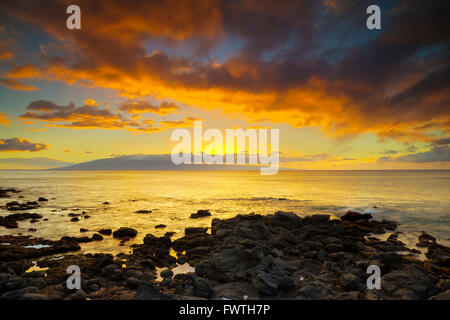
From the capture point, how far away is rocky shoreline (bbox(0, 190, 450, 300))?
12.0m

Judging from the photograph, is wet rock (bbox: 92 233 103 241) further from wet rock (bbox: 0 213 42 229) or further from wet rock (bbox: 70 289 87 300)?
wet rock (bbox: 70 289 87 300)

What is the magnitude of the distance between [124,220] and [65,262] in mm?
19380

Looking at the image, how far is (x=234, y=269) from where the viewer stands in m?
14.3

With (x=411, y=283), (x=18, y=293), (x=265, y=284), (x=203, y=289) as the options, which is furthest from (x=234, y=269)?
(x=18, y=293)

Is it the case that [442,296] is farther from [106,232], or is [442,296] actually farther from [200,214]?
[200,214]

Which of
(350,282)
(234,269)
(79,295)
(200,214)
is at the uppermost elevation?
(350,282)

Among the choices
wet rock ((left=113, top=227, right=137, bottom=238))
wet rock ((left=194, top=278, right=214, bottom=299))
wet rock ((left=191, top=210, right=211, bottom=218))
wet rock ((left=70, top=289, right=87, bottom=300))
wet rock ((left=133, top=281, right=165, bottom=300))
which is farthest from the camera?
wet rock ((left=191, top=210, right=211, bottom=218))

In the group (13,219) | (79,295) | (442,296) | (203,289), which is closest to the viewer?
(442,296)

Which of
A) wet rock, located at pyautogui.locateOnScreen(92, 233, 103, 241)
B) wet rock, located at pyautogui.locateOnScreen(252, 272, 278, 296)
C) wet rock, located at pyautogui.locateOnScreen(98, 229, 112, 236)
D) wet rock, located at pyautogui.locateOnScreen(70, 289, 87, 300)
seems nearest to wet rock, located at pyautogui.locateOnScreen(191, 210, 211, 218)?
wet rock, located at pyautogui.locateOnScreen(98, 229, 112, 236)

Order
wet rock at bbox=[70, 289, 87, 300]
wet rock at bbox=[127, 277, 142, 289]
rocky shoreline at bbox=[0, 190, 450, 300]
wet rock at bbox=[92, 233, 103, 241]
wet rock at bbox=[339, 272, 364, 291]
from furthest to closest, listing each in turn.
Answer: wet rock at bbox=[92, 233, 103, 241] → wet rock at bbox=[127, 277, 142, 289] → wet rock at bbox=[339, 272, 364, 291] → rocky shoreline at bbox=[0, 190, 450, 300] → wet rock at bbox=[70, 289, 87, 300]

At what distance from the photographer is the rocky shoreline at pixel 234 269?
12031mm

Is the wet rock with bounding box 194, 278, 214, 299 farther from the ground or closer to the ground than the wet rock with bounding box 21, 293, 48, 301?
closer to the ground
